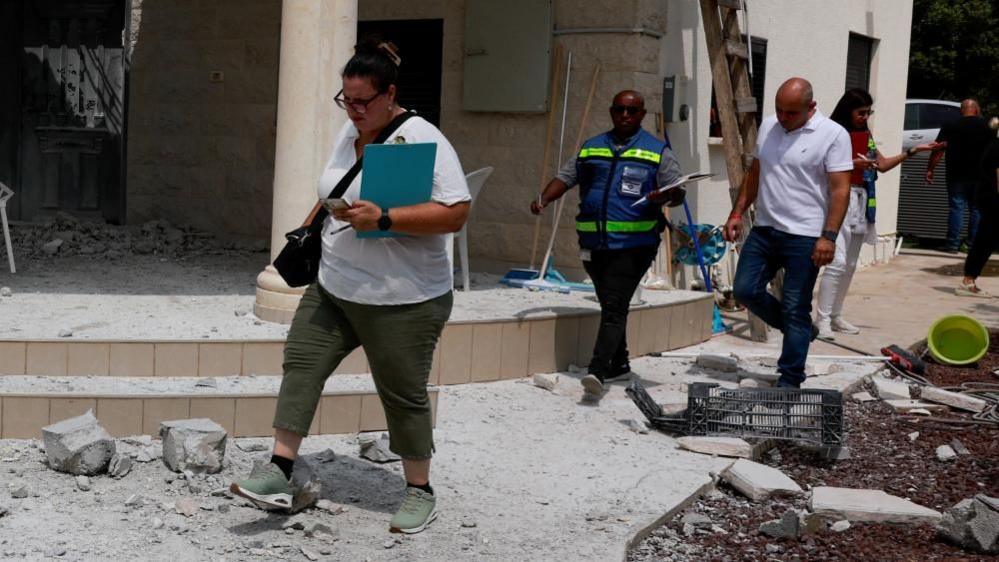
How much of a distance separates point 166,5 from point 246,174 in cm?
180

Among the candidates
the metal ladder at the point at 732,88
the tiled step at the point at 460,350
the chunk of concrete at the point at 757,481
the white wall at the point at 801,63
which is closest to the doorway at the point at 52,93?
the white wall at the point at 801,63

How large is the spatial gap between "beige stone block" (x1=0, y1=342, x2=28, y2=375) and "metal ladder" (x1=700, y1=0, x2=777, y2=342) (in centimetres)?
529

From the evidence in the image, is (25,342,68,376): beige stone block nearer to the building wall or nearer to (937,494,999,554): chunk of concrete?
(937,494,999,554): chunk of concrete

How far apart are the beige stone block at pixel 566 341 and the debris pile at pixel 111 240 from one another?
394 centimetres

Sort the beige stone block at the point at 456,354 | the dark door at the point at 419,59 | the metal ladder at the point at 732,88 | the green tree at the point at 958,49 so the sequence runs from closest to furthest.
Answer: the beige stone block at the point at 456,354 < the metal ladder at the point at 732,88 < the dark door at the point at 419,59 < the green tree at the point at 958,49

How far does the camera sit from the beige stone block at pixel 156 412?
6.08m

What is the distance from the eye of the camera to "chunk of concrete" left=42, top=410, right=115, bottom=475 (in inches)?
212

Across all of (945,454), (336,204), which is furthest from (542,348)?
(336,204)

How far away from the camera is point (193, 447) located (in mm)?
5500

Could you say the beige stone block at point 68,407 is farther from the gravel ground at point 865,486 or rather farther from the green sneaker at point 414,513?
the gravel ground at point 865,486

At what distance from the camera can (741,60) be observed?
10188 millimetres

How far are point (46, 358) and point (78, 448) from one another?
1477 millimetres

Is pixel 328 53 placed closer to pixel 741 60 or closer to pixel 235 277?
pixel 235 277

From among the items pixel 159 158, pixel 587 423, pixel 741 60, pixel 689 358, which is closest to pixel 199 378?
pixel 587 423
